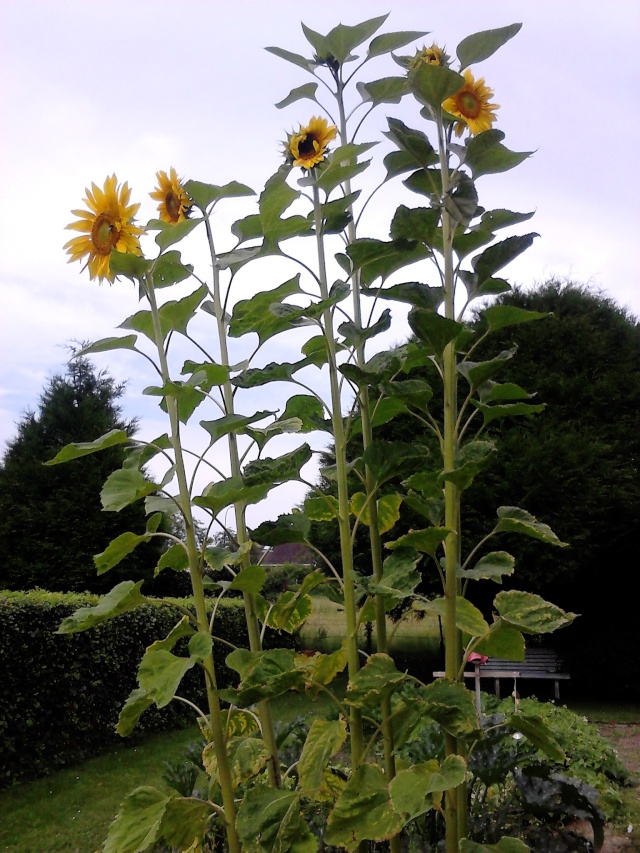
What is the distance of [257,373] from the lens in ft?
4.65

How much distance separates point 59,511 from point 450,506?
7235 mm

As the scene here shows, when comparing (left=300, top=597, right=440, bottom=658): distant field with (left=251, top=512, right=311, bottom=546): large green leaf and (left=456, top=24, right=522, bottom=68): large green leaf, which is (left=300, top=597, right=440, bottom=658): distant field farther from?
(left=456, top=24, right=522, bottom=68): large green leaf

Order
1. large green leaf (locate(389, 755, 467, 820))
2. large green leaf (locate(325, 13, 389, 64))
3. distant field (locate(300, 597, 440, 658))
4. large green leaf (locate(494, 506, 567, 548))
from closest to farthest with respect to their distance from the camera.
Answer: large green leaf (locate(389, 755, 467, 820)), large green leaf (locate(494, 506, 567, 548)), large green leaf (locate(325, 13, 389, 64)), distant field (locate(300, 597, 440, 658))

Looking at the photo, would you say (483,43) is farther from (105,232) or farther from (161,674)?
(161,674)

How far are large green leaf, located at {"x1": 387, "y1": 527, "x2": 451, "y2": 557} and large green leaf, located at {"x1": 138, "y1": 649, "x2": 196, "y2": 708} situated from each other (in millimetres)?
429

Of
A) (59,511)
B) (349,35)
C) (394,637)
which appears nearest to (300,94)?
(349,35)

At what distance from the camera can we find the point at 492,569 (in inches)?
51.5

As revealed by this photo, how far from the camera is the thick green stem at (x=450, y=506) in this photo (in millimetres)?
1260

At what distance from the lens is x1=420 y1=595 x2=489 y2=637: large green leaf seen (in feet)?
4.14

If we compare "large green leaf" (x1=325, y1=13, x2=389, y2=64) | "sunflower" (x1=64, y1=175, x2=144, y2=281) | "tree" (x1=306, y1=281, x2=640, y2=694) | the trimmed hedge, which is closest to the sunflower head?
"large green leaf" (x1=325, y1=13, x2=389, y2=64)

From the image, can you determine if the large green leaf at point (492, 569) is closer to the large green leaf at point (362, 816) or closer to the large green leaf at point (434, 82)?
the large green leaf at point (362, 816)

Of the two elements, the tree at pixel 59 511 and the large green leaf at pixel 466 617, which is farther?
the tree at pixel 59 511

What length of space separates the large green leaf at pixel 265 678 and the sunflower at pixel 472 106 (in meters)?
1.13

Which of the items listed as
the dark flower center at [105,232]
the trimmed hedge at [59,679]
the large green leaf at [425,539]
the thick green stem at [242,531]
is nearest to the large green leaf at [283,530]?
the thick green stem at [242,531]
